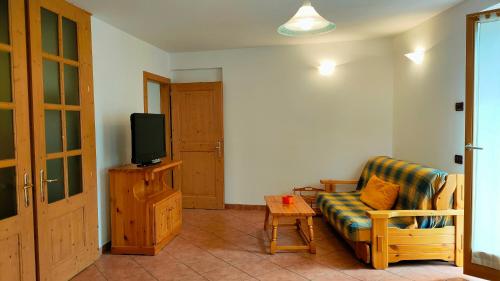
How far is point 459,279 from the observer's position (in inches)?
111

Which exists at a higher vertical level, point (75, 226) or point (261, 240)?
point (75, 226)

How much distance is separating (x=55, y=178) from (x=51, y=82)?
818 millimetres

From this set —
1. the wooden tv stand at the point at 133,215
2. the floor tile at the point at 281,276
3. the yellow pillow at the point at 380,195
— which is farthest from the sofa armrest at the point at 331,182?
the wooden tv stand at the point at 133,215

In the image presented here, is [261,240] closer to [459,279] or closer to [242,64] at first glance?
[459,279]

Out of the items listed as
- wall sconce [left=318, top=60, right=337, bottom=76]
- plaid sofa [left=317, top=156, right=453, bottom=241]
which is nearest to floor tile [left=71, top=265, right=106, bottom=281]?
plaid sofa [left=317, top=156, right=453, bottom=241]

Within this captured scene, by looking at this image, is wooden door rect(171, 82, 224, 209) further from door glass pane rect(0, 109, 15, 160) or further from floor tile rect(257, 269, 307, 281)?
door glass pane rect(0, 109, 15, 160)

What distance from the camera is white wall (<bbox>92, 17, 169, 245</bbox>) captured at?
11.4ft

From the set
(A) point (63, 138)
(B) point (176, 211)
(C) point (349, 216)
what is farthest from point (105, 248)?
(C) point (349, 216)

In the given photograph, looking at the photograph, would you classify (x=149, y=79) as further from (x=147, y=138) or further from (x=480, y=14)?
(x=480, y=14)

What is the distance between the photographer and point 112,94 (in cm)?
370

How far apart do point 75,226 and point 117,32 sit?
7.19ft

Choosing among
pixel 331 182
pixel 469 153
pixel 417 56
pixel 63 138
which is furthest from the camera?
pixel 331 182

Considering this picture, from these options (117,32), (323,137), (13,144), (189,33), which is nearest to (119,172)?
(13,144)

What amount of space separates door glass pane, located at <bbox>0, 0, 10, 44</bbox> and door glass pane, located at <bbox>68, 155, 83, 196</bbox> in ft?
3.68
